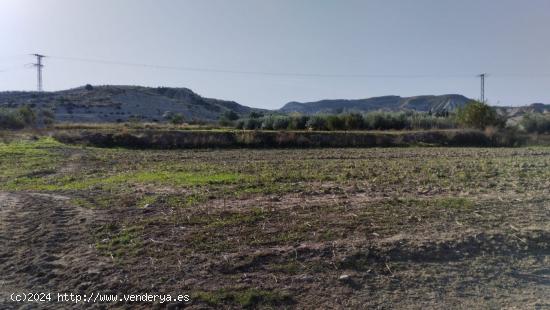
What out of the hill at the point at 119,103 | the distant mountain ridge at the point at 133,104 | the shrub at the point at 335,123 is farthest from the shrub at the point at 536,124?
the hill at the point at 119,103

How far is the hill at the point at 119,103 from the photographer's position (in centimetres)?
9500

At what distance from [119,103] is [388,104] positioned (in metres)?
91.4

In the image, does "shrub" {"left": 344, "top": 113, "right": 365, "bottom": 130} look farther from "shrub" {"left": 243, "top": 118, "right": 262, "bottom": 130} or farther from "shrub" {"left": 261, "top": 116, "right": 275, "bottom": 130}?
"shrub" {"left": 243, "top": 118, "right": 262, "bottom": 130}

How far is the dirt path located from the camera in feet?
22.7

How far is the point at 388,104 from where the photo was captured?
16162 cm

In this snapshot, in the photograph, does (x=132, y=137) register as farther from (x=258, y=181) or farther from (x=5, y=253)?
(x=5, y=253)

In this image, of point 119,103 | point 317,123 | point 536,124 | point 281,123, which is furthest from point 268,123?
point 119,103

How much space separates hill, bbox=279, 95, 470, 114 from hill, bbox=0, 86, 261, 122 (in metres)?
39.4

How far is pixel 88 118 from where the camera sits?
89.6 metres

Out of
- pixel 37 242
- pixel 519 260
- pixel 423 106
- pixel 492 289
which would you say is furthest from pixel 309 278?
pixel 423 106

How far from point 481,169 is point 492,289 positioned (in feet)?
44.6

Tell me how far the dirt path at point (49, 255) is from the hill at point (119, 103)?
3237 inches

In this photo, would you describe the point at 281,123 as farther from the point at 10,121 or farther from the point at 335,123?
the point at 10,121

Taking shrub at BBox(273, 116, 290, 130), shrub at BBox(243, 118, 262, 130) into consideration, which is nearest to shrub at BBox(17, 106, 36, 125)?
shrub at BBox(243, 118, 262, 130)
